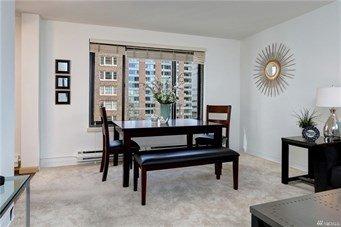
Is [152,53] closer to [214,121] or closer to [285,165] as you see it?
[214,121]

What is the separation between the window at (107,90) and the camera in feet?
14.4

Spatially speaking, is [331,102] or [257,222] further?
[331,102]

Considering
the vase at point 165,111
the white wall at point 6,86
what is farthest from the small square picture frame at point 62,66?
the white wall at point 6,86

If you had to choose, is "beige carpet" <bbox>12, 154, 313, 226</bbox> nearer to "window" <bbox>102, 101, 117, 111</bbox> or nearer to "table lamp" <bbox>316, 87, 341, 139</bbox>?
"table lamp" <bbox>316, 87, 341, 139</bbox>

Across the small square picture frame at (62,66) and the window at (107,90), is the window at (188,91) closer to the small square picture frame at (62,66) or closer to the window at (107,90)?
the window at (107,90)

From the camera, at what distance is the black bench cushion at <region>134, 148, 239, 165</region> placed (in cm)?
266

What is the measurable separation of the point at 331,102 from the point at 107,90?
10.7 ft

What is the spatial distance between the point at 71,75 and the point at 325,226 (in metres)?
3.90

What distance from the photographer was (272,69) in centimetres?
433

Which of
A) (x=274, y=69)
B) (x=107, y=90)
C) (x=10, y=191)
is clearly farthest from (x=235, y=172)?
(x=107, y=90)

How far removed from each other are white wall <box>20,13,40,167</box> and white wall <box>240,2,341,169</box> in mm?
3634

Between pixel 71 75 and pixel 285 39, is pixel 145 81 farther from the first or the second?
pixel 285 39

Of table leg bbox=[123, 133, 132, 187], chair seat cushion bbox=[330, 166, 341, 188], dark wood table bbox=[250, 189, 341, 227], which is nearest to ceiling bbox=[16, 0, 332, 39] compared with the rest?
table leg bbox=[123, 133, 132, 187]

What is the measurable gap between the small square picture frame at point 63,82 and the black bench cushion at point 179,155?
6.52 feet
